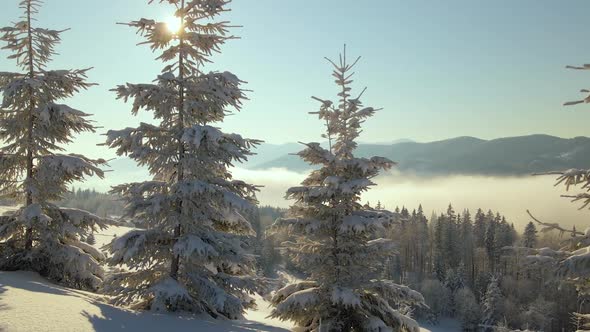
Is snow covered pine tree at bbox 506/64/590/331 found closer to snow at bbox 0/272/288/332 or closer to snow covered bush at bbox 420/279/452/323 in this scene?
snow at bbox 0/272/288/332

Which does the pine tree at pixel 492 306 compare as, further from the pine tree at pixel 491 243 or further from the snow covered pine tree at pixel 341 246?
the snow covered pine tree at pixel 341 246

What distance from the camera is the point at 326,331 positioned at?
11.3 m

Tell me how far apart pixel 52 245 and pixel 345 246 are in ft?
29.8

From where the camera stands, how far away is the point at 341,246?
12.2 metres

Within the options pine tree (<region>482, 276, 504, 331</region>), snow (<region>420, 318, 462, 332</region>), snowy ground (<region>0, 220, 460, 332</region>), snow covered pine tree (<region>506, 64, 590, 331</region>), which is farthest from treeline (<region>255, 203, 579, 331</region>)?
snow covered pine tree (<region>506, 64, 590, 331</region>)

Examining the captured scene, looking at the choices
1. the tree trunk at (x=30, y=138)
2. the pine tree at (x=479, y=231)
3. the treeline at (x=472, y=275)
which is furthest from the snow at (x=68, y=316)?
the pine tree at (x=479, y=231)

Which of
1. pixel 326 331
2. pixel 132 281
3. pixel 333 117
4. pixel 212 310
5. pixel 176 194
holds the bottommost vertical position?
pixel 326 331

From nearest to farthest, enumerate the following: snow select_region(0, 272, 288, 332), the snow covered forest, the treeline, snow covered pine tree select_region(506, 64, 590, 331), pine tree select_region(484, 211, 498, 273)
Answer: snow covered pine tree select_region(506, 64, 590, 331) → snow select_region(0, 272, 288, 332) → the snow covered forest → the treeline → pine tree select_region(484, 211, 498, 273)

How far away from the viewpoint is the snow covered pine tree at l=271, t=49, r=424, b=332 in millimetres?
11742

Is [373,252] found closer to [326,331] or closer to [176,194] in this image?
[326,331]

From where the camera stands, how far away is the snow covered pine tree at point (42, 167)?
12.5 meters

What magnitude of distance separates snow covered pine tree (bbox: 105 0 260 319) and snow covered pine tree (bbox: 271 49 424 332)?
207cm

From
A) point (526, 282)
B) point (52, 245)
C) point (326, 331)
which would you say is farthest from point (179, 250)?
point (526, 282)

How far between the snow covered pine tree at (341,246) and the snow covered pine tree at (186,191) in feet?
6.81
